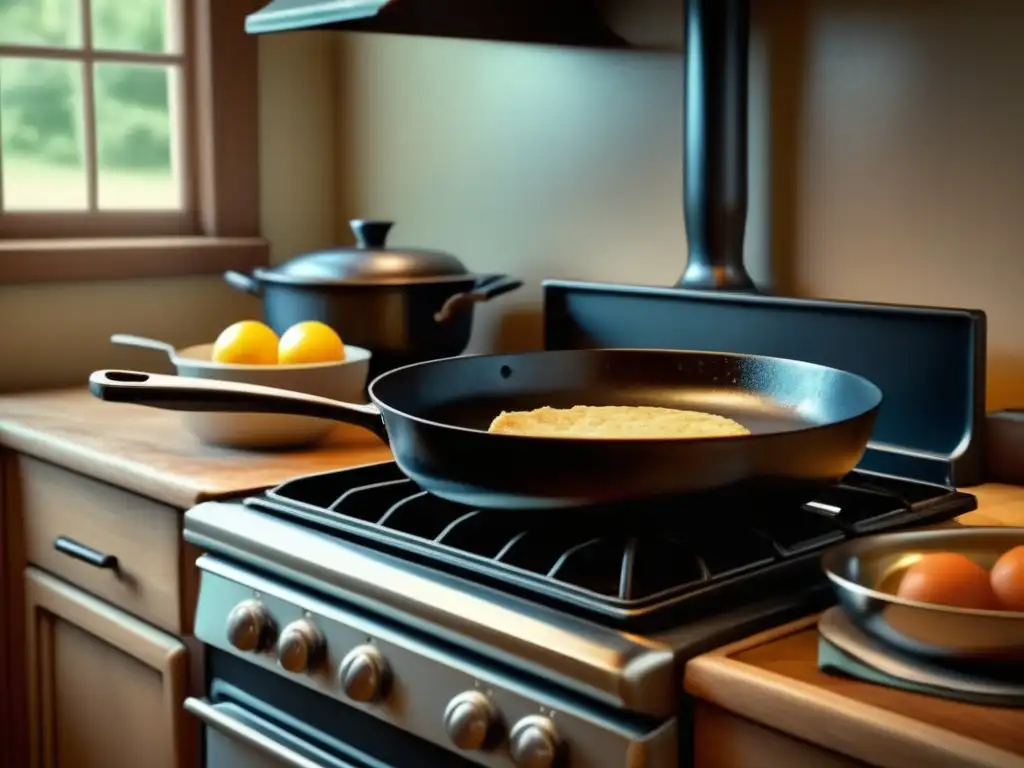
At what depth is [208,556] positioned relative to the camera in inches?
51.7

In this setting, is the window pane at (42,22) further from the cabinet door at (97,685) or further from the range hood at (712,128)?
the cabinet door at (97,685)

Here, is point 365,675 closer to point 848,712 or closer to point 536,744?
point 536,744

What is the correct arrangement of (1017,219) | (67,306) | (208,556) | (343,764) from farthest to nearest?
1. (67,306)
2. (1017,219)
3. (208,556)
4. (343,764)

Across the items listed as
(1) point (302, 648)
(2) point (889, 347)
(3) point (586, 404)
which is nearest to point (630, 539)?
(1) point (302, 648)

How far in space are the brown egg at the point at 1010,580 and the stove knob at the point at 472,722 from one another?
1.22 feet

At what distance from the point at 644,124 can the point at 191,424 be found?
0.77 meters

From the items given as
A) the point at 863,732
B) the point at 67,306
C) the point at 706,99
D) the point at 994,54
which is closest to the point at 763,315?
the point at 706,99

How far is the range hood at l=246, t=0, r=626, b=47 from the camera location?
1.72 metres

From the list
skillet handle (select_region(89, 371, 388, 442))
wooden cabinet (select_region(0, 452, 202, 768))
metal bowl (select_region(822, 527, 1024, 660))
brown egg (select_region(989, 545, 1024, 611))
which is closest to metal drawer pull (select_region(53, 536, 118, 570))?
wooden cabinet (select_region(0, 452, 202, 768))

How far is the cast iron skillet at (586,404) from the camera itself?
3.21 feet

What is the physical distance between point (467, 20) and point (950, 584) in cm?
119

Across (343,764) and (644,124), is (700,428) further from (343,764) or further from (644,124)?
(644,124)

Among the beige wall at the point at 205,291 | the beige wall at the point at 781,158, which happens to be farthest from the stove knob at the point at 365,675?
the beige wall at the point at 205,291

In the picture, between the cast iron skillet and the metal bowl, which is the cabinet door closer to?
the cast iron skillet
